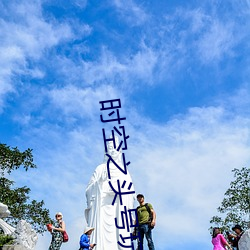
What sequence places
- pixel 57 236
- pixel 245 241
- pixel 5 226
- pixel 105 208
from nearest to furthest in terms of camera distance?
pixel 245 241
pixel 57 236
pixel 5 226
pixel 105 208

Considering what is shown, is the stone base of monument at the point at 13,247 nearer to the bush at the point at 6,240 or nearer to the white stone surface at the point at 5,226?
the bush at the point at 6,240

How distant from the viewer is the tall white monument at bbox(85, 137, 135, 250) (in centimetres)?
1337

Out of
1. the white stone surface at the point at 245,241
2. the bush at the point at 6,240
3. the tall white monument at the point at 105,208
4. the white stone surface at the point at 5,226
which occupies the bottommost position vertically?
the white stone surface at the point at 245,241

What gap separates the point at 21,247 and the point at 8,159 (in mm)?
10684

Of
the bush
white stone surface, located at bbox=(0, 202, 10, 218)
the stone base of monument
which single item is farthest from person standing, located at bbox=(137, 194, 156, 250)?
white stone surface, located at bbox=(0, 202, 10, 218)

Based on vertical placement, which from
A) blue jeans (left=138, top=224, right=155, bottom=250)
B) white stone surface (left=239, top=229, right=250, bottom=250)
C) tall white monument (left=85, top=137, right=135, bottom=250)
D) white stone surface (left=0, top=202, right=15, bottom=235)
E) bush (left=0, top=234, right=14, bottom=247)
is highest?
tall white monument (left=85, top=137, right=135, bottom=250)

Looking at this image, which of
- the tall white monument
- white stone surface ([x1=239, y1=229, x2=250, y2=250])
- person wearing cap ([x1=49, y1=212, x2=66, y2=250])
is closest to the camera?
white stone surface ([x1=239, y1=229, x2=250, y2=250])

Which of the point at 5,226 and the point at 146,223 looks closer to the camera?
the point at 146,223

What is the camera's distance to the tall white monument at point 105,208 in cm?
1337

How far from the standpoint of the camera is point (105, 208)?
1378 cm

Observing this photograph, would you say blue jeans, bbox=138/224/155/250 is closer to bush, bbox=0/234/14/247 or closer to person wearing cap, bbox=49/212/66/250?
person wearing cap, bbox=49/212/66/250

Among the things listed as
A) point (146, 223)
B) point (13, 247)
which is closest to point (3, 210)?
point (13, 247)

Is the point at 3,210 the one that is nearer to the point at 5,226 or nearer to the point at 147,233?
the point at 5,226

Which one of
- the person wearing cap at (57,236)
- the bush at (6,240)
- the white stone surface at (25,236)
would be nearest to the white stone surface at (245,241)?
the person wearing cap at (57,236)
